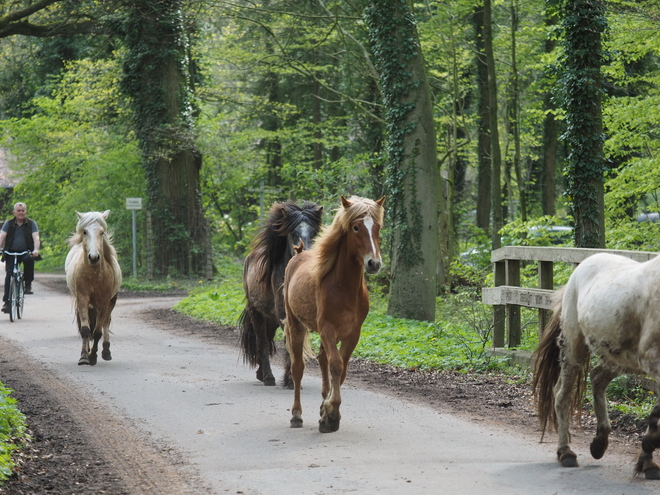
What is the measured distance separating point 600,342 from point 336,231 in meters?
2.49

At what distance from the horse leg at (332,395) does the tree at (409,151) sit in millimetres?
8512

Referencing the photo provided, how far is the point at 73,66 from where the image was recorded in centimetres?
3331

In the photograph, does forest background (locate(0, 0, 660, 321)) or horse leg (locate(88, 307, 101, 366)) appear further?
forest background (locate(0, 0, 660, 321))

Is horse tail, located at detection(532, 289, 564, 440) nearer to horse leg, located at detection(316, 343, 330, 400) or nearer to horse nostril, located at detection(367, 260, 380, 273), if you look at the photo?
horse nostril, located at detection(367, 260, 380, 273)

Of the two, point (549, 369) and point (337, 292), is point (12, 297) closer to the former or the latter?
point (337, 292)

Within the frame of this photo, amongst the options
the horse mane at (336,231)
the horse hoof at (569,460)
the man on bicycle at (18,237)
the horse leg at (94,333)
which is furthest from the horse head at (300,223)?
the man on bicycle at (18,237)

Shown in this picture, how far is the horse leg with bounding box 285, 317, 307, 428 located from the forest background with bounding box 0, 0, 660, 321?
4.83 metres

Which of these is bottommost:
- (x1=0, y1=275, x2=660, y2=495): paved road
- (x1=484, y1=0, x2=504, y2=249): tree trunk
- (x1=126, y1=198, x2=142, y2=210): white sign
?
(x1=0, y1=275, x2=660, y2=495): paved road

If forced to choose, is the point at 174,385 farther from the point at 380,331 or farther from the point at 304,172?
the point at 304,172

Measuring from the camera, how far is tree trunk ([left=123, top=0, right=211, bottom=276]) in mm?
27141

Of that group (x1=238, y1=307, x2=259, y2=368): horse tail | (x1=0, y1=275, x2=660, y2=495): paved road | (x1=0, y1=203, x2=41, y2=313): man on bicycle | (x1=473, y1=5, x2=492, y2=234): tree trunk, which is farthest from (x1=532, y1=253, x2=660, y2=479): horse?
(x1=473, y1=5, x2=492, y2=234): tree trunk

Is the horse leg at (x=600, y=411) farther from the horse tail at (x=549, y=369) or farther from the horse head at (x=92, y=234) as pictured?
the horse head at (x=92, y=234)

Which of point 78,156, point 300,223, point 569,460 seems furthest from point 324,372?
point 78,156

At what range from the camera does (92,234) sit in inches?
448
